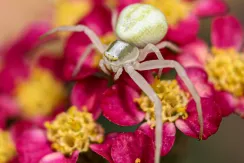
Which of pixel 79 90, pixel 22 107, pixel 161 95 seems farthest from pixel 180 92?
pixel 22 107

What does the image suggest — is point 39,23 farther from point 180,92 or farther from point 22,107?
point 180,92

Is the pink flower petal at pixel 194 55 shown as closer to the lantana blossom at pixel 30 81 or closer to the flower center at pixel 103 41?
the flower center at pixel 103 41

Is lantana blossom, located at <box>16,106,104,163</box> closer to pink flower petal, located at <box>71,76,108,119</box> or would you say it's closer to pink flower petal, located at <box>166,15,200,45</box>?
pink flower petal, located at <box>71,76,108,119</box>

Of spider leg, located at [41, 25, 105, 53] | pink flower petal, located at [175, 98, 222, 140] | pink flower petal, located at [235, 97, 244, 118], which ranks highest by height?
spider leg, located at [41, 25, 105, 53]

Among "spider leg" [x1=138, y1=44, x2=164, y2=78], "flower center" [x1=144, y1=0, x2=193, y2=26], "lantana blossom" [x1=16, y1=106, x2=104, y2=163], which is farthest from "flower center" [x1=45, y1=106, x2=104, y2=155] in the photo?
"flower center" [x1=144, y1=0, x2=193, y2=26]

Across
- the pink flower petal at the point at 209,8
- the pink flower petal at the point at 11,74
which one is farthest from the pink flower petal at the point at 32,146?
the pink flower petal at the point at 209,8

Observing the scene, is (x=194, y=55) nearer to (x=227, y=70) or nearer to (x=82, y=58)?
(x=227, y=70)
